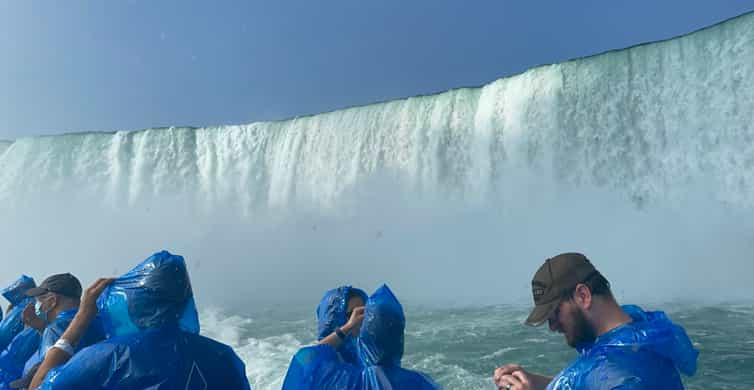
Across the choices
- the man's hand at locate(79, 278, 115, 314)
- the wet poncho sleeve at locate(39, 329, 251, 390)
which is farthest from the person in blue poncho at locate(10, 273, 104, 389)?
the wet poncho sleeve at locate(39, 329, 251, 390)

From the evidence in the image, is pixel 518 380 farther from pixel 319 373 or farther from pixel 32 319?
pixel 32 319

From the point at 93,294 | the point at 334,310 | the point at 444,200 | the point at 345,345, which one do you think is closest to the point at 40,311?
the point at 93,294

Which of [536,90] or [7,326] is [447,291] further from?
[7,326]

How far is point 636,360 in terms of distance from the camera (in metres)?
1.44

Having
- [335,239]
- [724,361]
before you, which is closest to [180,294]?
[724,361]

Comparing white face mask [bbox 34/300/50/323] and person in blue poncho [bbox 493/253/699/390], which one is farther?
white face mask [bbox 34/300/50/323]

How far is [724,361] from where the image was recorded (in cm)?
740

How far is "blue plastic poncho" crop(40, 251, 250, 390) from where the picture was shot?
1753mm

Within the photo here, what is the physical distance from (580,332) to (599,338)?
2.7 inches

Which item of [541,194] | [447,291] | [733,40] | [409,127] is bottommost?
[447,291]

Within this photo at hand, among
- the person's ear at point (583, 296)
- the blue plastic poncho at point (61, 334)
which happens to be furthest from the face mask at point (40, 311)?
the person's ear at point (583, 296)

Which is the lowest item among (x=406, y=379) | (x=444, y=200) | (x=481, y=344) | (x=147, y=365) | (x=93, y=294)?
(x=481, y=344)

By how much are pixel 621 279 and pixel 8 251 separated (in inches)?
1238

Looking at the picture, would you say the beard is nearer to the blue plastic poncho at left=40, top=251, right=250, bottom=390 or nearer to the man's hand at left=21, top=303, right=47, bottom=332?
the blue plastic poncho at left=40, top=251, right=250, bottom=390
